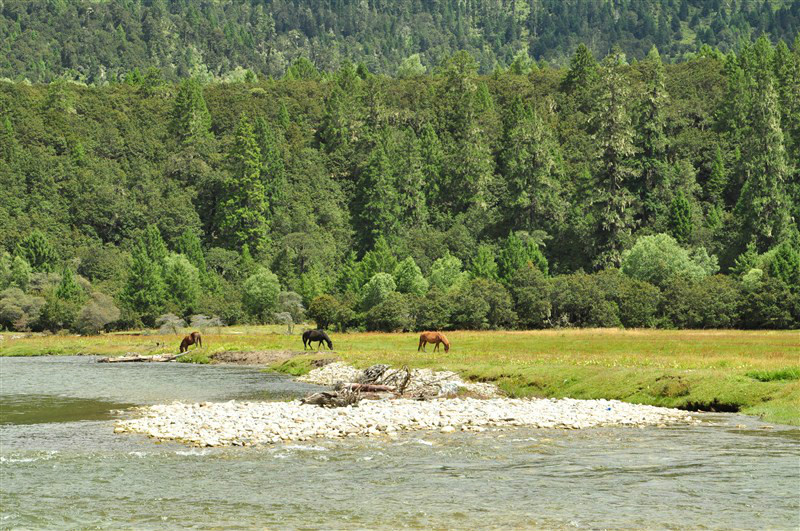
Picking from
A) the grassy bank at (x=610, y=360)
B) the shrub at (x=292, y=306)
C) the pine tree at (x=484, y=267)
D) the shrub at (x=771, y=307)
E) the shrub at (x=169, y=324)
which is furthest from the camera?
the pine tree at (x=484, y=267)

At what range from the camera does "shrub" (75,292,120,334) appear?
393 feet

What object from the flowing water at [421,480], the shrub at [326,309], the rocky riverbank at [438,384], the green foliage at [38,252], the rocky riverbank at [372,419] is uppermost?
the green foliage at [38,252]

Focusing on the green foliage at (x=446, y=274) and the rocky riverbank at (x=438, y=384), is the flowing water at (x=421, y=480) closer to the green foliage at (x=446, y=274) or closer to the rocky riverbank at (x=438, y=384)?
the rocky riverbank at (x=438, y=384)

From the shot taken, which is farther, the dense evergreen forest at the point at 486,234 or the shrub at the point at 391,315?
the dense evergreen forest at the point at 486,234

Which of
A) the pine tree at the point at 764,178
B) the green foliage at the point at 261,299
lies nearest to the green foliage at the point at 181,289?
the green foliage at the point at 261,299

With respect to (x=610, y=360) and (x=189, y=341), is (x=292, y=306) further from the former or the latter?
(x=610, y=360)

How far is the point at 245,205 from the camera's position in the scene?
19275cm

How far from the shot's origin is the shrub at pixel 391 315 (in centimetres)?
10606

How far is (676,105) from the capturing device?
634 ft

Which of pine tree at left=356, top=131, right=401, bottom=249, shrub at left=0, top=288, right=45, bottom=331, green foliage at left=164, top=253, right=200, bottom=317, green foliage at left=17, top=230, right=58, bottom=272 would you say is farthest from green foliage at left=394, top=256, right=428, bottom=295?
green foliage at left=17, top=230, right=58, bottom=272

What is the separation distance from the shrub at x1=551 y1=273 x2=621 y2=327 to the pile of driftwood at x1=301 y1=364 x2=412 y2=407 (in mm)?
56263

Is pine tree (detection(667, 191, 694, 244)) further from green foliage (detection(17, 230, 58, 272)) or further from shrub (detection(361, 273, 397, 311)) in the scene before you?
green foliage (detection(17, 230, 58, 272))

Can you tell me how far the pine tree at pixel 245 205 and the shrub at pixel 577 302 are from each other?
280 feet

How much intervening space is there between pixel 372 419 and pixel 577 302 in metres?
71.8
